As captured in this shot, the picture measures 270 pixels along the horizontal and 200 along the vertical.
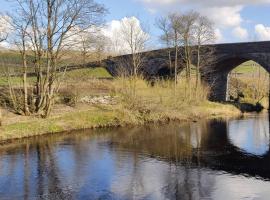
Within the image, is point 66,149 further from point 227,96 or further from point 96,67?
point 96,67

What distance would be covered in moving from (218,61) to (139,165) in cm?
2981

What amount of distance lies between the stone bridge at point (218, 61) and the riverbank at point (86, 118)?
7.68m

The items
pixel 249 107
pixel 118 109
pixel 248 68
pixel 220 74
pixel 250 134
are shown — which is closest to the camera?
pixel 250 134

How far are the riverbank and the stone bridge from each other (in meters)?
7.68

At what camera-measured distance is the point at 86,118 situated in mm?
32250

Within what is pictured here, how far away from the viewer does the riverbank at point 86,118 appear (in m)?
27.7

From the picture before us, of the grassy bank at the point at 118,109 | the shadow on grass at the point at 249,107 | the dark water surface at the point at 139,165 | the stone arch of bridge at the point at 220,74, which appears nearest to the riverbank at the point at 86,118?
the grassy bank at the point at 118,109

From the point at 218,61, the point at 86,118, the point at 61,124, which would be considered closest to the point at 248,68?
the point at 218,61

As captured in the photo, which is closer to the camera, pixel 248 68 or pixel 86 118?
pixel 86 118

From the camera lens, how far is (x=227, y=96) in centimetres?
5284

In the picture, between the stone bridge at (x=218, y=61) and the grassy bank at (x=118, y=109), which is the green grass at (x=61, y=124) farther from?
the stone bridge at (x=218, y=61)

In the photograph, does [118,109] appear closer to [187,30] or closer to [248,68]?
[187,30]

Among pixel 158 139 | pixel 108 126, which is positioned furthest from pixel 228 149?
pixel 108 126

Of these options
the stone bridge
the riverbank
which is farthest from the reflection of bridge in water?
the stone bridge
